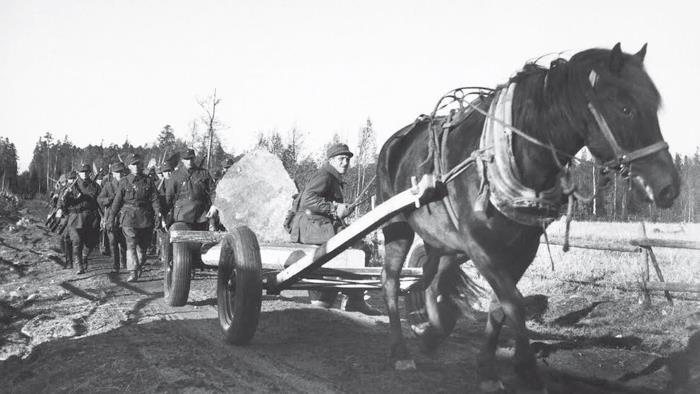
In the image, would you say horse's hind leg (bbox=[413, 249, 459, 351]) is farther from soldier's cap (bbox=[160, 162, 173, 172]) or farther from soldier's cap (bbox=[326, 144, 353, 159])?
soldier's cap (bbox=[160, 162, 173, 172])

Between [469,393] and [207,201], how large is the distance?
571cm

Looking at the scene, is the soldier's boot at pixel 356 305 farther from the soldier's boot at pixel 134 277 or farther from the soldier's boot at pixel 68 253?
the soldier's boot at pixel 68 253

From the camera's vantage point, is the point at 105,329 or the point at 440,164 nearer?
the point at 440,164

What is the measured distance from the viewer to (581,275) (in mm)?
9828

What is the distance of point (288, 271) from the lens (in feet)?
16.2

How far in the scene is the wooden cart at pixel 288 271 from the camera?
436 cm

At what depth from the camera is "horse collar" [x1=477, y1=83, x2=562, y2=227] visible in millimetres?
3361

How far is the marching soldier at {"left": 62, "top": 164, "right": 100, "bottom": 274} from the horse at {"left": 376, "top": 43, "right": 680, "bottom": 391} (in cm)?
968

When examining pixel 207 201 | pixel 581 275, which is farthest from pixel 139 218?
pixel 581 275

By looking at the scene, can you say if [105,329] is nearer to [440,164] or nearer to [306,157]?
[440,164]

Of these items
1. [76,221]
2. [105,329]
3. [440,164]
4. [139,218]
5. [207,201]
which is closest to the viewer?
[440,164]

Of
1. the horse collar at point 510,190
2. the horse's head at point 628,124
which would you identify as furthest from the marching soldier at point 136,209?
the horse's head at point 628,124

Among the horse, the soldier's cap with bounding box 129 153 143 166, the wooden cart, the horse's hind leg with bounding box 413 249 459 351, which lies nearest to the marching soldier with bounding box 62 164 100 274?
the soldier's cap with bounding box 129 153 143 166

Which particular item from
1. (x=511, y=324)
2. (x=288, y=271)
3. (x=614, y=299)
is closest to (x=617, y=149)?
(x=511, y=324)
